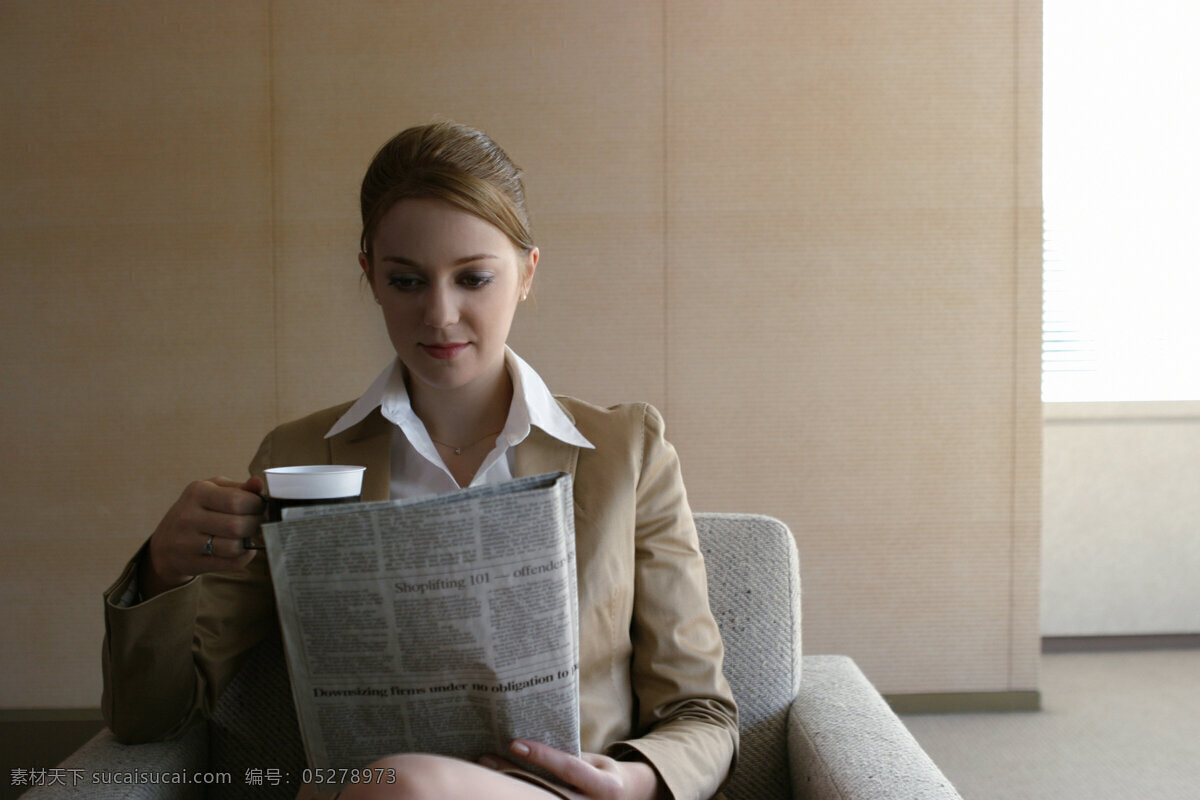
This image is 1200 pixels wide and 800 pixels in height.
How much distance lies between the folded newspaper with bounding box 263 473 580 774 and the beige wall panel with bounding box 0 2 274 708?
72.6 inches

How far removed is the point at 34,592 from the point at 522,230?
2154 mm

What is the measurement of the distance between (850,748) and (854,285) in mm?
1719

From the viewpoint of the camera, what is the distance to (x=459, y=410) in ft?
4.57

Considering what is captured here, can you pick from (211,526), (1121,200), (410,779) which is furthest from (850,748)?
(1121,200)

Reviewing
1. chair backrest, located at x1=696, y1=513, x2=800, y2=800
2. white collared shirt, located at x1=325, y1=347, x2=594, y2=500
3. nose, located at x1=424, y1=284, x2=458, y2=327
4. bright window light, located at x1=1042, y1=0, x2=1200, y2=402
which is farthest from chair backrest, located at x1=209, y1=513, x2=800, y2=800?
bright window light, located at x1=1042, y1=0, x2=1200, y2=402

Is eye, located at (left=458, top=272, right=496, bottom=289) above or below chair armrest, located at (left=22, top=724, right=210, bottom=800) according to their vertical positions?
above

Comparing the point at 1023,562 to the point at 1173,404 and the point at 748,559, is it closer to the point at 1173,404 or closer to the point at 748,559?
the point at 1173,404

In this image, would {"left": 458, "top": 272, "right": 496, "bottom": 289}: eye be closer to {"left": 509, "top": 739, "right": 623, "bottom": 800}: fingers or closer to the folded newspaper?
the folded newspaper

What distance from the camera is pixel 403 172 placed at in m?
1.26

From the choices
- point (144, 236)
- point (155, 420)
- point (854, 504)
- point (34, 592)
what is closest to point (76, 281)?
point (144, 236)

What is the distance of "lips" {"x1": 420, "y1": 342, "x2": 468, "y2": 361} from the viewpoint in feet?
4.14

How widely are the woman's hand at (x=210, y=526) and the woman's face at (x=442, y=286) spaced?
304 millimetres

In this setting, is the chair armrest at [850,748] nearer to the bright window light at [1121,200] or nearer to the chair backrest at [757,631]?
the chair backrest at [757,631]

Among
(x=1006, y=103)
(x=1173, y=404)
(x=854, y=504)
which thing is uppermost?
(x=1006, y=103)
